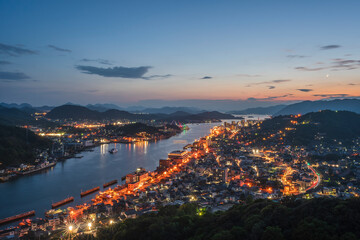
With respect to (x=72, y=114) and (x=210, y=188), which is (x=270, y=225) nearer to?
(x=210, y=188)

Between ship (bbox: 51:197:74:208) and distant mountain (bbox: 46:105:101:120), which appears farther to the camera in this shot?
distant mountain (bbox: 46:105:101:120)

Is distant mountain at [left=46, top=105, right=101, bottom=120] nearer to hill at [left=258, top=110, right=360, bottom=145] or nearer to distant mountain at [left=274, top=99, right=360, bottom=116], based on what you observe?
hill at [left=258, top=110, right=360, bottom=145]

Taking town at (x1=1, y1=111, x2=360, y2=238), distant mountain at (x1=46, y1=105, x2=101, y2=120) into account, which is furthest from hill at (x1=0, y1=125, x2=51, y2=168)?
distant mountain at (x1=46, y1=105, x2=101, y2=120)

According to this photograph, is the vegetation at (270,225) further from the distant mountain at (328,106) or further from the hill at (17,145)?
the distant mountain at (328,106)

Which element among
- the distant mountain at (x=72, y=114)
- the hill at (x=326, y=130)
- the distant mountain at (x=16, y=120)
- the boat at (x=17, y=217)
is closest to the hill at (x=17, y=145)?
the boat at (x=17, y=217)

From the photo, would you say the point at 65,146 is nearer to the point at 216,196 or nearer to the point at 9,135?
the point at 9,135

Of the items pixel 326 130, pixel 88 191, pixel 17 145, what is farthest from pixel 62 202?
pixel 326 130
